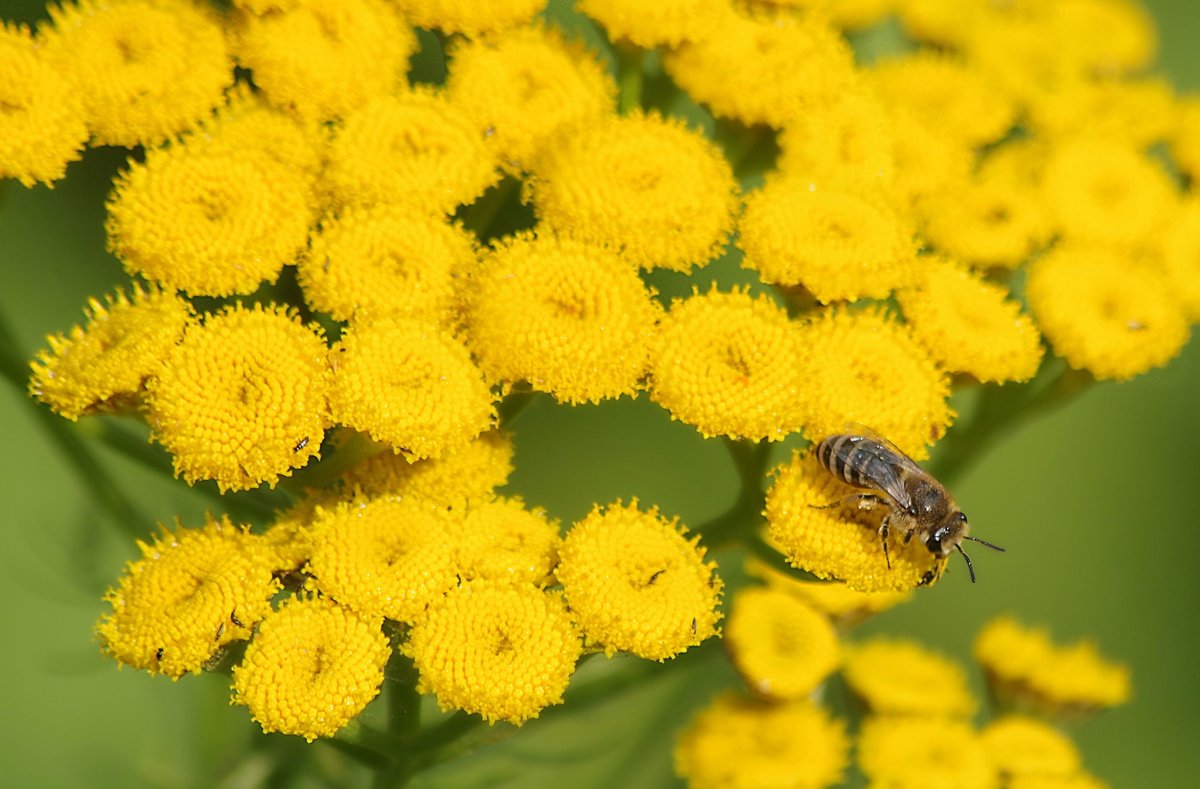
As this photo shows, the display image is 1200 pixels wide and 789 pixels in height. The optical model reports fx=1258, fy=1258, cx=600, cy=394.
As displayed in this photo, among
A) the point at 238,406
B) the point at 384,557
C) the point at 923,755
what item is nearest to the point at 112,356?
the point at 238,406

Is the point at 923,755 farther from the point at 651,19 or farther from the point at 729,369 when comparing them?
the point at 651,19

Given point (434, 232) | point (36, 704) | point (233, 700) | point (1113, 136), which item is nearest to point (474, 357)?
point (434, 232)

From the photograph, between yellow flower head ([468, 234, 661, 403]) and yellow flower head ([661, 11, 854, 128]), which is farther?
yellow flower head ([661, 11, 854, 128])

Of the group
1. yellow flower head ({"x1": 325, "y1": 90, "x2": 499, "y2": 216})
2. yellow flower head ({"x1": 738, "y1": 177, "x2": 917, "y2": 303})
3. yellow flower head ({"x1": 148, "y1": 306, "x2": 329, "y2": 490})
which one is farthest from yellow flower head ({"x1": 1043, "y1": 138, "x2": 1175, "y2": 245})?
yellow flower head ({"x1": 148, "y1": 306, "x2": 329, "y2": 490})

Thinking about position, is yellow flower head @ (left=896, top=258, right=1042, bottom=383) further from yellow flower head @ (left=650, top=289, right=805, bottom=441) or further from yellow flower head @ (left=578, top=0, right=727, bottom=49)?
yellow flower head @ (left=578, top=0, right=727, bottom=49)

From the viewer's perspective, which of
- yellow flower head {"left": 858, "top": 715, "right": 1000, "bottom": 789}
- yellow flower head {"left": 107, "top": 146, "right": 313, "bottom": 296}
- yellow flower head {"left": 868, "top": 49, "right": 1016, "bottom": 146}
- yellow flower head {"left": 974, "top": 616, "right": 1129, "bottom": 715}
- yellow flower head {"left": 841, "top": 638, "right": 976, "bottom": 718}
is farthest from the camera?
yellow flower head {"left": 868, "top": 49, "right": 1016, "bottom": 146}

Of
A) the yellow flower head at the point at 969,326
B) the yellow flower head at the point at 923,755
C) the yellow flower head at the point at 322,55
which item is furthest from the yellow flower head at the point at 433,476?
the yellow flower head at the point at 923,755

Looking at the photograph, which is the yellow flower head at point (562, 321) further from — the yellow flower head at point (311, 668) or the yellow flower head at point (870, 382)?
the yellow flower head at point (311, 668)
